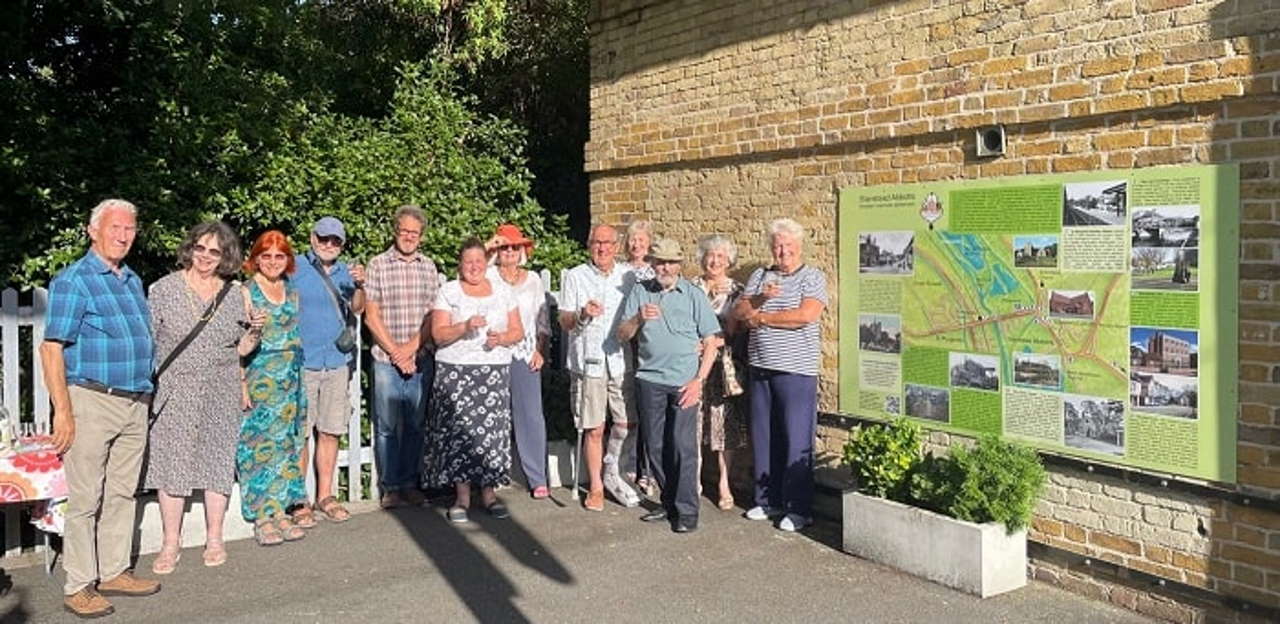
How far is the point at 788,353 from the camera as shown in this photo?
628 cm

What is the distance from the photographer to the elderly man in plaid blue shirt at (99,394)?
4.69 meters

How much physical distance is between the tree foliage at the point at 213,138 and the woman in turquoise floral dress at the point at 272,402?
6.44 ft

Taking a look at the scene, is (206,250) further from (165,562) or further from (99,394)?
(165,562)

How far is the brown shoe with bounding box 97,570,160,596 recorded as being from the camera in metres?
5.09

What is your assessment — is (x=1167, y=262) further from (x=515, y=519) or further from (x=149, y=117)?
(x=149, y=117)

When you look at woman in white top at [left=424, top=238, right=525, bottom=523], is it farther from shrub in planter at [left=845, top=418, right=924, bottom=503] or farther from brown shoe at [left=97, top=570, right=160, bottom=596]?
shrub in planter at [left=845, top=418, right=924, bottom=503]

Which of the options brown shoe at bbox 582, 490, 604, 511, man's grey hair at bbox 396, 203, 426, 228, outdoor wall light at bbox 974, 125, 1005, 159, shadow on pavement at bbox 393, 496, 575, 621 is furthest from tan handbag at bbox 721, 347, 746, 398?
man's grey hair at bbox 396, 203, 426, 228

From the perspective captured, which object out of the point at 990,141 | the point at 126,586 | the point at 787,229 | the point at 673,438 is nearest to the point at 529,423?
the point at 673,438

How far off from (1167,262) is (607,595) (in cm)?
322

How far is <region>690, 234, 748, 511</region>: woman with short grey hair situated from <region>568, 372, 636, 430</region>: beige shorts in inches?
20.2

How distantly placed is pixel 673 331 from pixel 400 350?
184 centimetres

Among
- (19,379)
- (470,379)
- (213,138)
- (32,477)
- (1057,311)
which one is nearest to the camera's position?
(32,477)

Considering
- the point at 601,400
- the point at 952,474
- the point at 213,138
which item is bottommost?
the point at 952,474

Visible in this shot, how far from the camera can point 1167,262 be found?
473 centimetres
